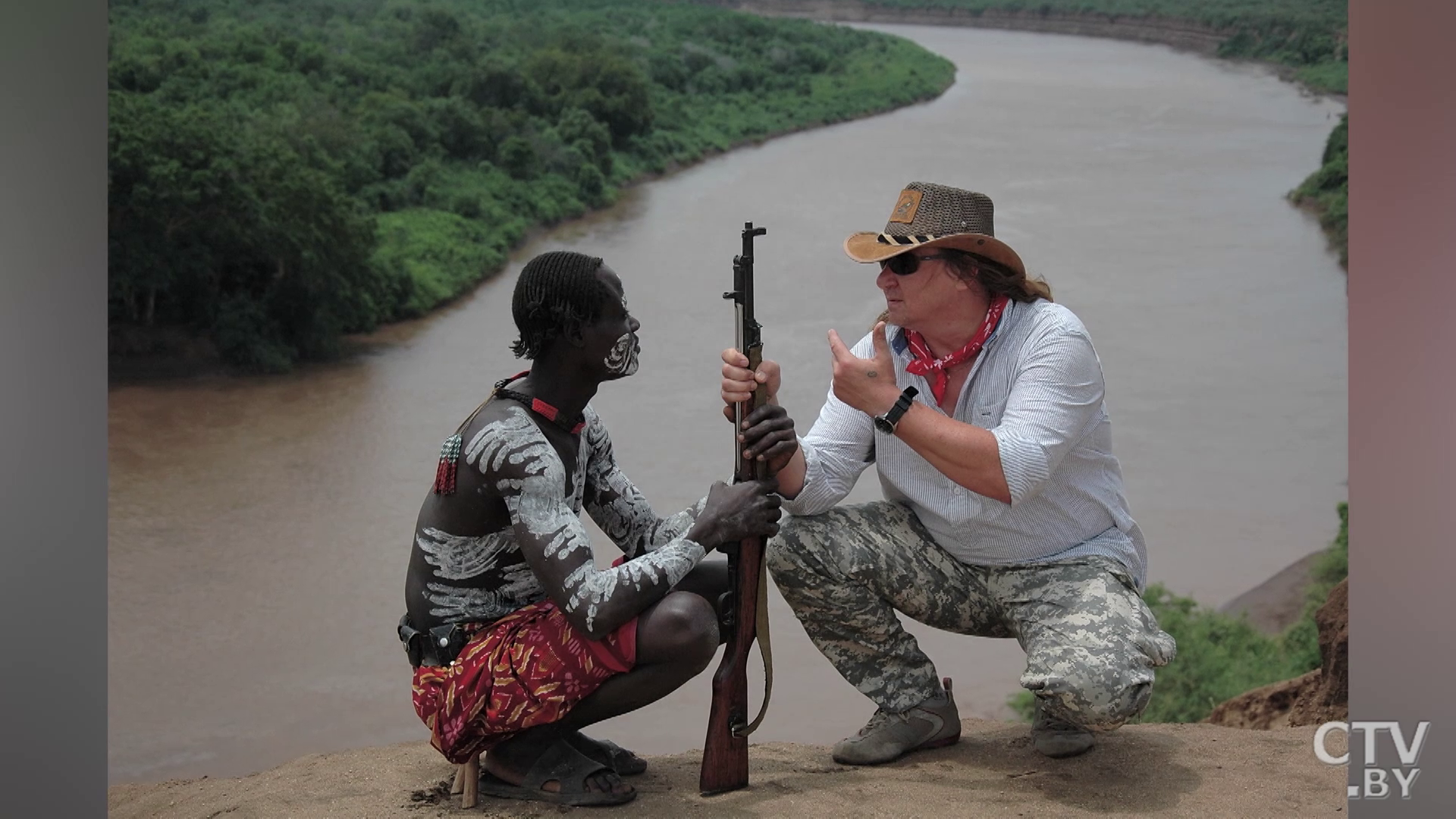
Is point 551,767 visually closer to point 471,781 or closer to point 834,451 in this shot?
point 471,781

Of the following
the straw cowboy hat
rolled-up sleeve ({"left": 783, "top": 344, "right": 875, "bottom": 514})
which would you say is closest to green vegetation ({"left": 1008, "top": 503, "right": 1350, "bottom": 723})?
rolled-up sleeve ({"left": 783, "top": 344, "right": 875, "bottom": 514})

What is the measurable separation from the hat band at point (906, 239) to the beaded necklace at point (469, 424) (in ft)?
2.56

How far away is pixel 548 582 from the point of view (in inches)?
114

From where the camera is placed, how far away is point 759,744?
3809 millimetres

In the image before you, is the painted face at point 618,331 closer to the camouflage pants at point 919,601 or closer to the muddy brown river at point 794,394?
the camouflage pants at point 919,601

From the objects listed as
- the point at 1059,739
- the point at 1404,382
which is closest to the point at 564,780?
the point at 1059,739

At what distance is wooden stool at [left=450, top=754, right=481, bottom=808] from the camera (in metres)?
3.10

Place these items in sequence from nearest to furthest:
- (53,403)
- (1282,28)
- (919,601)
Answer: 1. (919,601)
2. (53,403)
3. (1282,28)

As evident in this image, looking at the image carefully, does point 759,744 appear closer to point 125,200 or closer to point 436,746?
point 436,746

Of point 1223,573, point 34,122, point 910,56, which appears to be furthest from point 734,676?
point 910,56

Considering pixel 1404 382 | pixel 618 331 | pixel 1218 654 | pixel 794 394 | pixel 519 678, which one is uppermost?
pixel 618 331

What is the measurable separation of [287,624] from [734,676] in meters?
5.27

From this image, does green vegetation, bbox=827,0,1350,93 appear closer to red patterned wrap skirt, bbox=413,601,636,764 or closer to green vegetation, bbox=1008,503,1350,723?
green vegetation, bbox=1008,503,1350,723

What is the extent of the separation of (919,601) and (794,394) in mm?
6575
